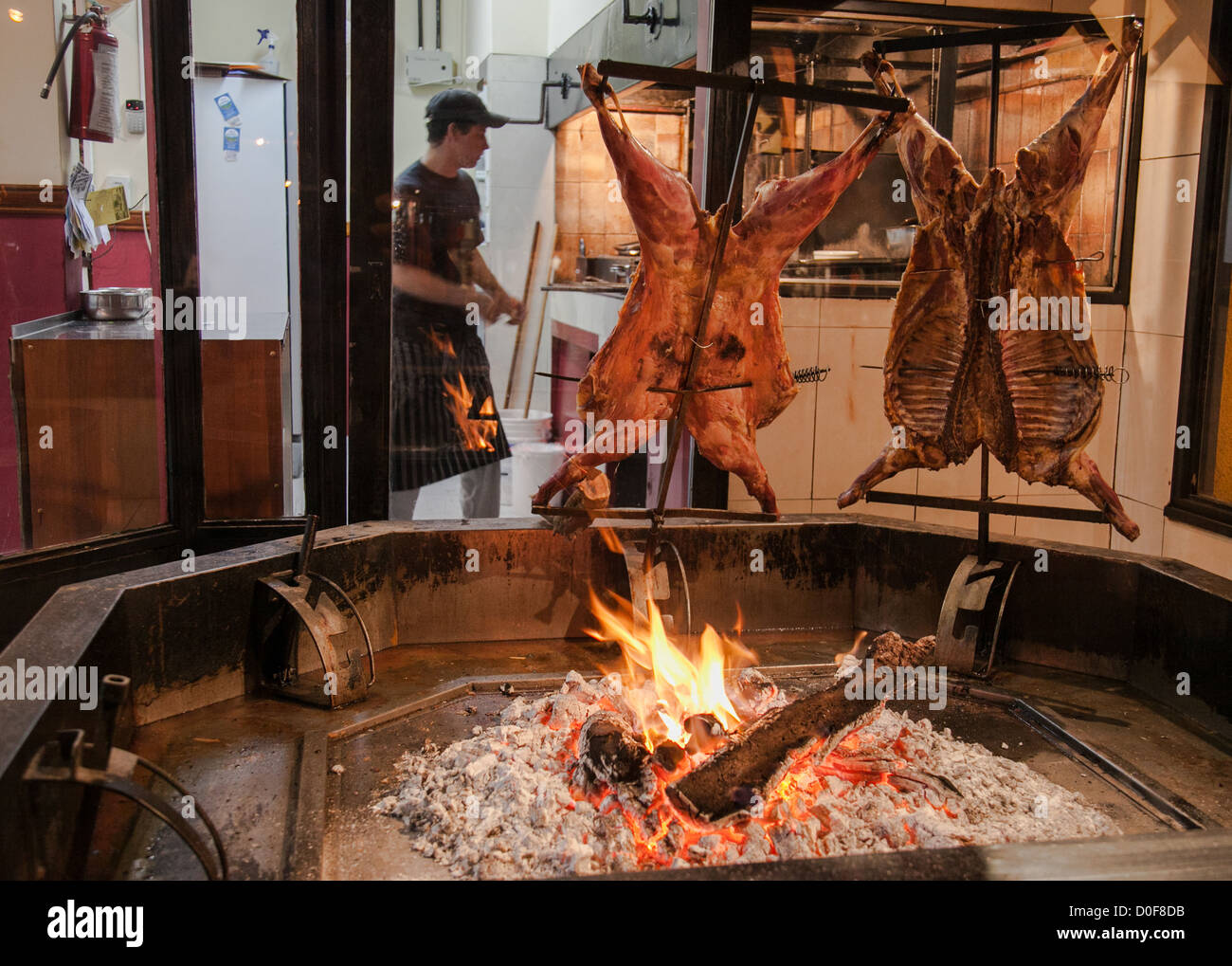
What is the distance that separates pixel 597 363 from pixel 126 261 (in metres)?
2.64

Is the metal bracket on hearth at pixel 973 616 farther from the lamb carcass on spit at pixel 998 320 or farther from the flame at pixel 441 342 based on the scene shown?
the flame at pixel 441 342

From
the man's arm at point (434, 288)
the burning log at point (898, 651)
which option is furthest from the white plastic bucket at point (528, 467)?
the burning log at point (898, 651)

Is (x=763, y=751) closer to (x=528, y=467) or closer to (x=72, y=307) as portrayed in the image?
(x=528, y=467)

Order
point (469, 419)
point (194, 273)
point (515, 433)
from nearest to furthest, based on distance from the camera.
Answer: point (194, 273) → point (469, 419) → point (515, 433)

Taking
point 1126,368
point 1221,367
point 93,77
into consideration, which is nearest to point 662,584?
point 1221,367

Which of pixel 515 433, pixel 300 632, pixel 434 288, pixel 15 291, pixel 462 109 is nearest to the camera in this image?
pixel 300 632

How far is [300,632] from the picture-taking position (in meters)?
3.25

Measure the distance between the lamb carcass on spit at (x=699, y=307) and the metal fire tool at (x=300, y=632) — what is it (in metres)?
0.73

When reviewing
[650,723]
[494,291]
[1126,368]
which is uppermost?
[494,291]

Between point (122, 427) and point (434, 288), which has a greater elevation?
point (434, 288)

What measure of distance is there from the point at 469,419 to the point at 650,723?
8.77 feet

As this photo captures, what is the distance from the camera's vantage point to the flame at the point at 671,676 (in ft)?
9.51

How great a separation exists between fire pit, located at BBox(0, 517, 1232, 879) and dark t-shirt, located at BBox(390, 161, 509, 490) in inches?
57.7
